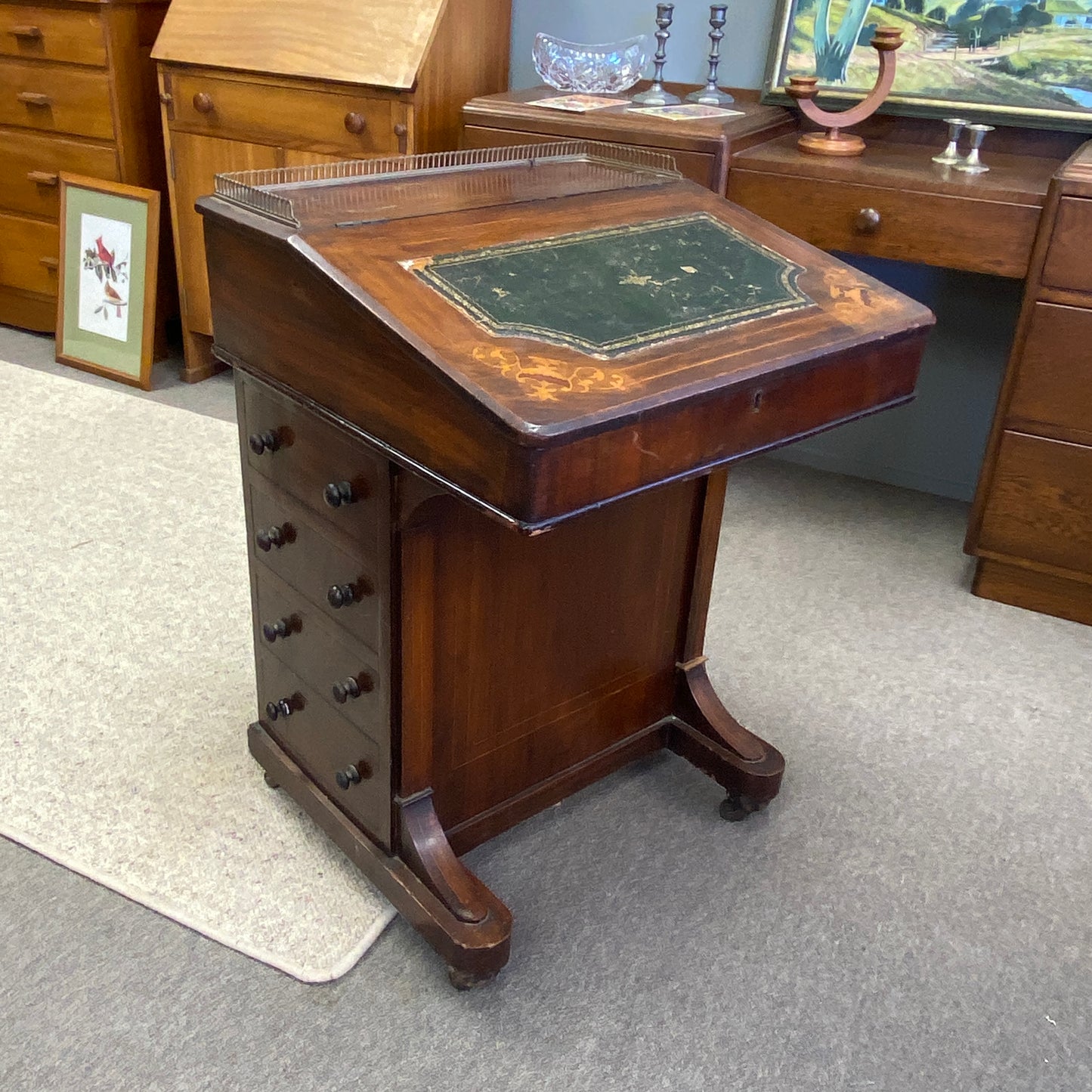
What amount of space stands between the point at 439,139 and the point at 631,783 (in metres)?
1.68

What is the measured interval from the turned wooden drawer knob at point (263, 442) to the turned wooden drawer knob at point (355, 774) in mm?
421

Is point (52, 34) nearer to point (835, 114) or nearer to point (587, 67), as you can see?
point (587, 67)

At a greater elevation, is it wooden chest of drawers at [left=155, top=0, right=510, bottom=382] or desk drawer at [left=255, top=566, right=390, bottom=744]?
wooden chest of drawers at [left=155, top=0, right=510, bottom=382]

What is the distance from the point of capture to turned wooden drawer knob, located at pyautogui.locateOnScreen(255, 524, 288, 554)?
1.41m

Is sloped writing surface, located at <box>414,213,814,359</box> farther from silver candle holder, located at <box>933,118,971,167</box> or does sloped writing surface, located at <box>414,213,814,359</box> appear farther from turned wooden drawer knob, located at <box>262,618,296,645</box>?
silver candle holder, located at <box>933,118,971,167</box>

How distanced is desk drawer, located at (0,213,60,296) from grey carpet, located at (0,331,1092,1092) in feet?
7.42

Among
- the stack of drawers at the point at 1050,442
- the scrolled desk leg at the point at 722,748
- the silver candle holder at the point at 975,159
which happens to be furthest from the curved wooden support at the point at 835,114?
the scrolled desk leg at the point at 722,748

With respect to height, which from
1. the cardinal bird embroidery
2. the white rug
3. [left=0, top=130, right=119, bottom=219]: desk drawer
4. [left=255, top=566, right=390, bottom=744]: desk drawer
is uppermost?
[left=0, top=130, right=119, bottom=219]: desk drawer

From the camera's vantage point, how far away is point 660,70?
8.34ft

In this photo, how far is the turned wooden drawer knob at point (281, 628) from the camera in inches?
58.1

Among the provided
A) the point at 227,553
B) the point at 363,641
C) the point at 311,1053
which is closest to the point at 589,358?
the point at 363,641

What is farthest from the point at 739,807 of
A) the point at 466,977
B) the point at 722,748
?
the point at 466,977

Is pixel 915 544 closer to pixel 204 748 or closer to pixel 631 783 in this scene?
pixel 631 783

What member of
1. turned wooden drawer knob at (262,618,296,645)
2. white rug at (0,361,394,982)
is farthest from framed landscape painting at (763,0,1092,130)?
turned wooden drawer knob at (262,618,296,645)
